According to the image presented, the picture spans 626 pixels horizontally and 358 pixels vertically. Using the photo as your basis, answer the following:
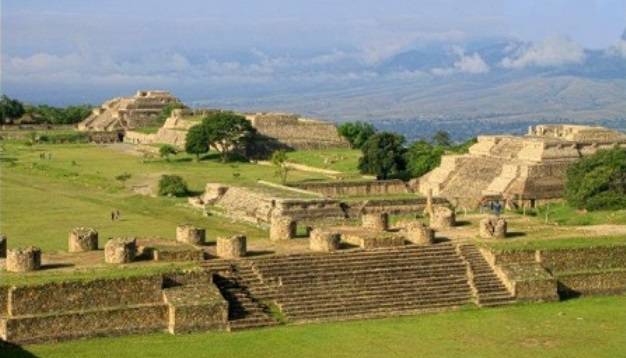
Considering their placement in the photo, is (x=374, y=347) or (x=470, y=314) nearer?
(x=374, y=347)

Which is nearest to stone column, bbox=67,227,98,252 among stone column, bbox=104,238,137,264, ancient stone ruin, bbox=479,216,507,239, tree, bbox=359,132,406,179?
stone column, bbox=104,238,137,264

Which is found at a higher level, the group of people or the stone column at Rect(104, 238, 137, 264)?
the stone column at Rect(104, 238, 137, 264)

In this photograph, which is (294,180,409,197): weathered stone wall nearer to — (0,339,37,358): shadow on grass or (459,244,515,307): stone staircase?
(459,244,515,307): stone staircase

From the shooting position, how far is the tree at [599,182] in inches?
1786

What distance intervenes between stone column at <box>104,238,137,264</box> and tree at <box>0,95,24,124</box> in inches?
3117

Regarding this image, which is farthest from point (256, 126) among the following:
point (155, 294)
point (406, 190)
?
point (155, 294)

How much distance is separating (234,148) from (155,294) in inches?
1946

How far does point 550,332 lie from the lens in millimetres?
25844

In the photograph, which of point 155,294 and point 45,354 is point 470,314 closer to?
point 155,294

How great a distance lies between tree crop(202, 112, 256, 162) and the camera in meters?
72.1

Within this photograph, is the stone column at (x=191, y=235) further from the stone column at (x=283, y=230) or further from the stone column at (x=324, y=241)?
the stone column at (x=324, y=241)

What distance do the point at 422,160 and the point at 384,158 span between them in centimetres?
204

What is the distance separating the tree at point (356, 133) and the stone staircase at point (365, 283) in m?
53.7

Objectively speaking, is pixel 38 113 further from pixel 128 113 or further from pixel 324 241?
pixel 324 241
